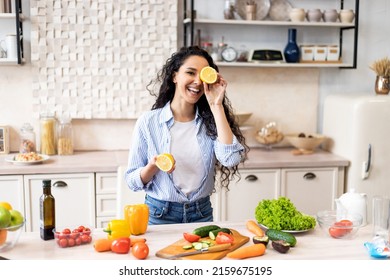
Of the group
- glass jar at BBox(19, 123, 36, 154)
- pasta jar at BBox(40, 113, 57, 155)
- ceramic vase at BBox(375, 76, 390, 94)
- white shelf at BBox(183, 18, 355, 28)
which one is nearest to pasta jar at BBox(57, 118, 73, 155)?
pasta jar at BBox(40, 113, 57, 155)

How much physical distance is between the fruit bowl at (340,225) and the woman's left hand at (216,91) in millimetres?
666

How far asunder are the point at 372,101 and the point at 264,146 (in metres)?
1.00

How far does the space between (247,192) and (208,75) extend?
1.65 metres

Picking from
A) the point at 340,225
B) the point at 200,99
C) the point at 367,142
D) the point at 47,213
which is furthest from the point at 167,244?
the point at 367,142

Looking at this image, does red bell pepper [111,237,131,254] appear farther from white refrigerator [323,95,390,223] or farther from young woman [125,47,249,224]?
white refrigerator [323,95,390,223]

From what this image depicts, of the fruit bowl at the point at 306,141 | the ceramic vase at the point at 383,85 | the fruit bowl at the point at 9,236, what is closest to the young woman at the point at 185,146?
the fruit bowl at the point at 9,236

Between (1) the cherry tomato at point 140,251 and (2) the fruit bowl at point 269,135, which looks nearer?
(1) the cherry tomato at point 140,251

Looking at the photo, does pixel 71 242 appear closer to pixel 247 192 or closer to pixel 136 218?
pixel 136 218

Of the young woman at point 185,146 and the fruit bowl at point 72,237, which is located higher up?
the young woman at point 185,146

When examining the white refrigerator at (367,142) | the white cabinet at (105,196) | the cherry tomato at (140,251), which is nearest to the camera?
the cherry tomato at (140,251)

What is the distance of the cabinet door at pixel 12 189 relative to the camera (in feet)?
11.9

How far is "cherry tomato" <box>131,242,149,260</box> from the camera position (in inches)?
76.5

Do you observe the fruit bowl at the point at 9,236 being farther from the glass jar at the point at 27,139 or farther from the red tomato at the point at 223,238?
the glass jar at the point at 27,139

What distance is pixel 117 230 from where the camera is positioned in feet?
6.91
